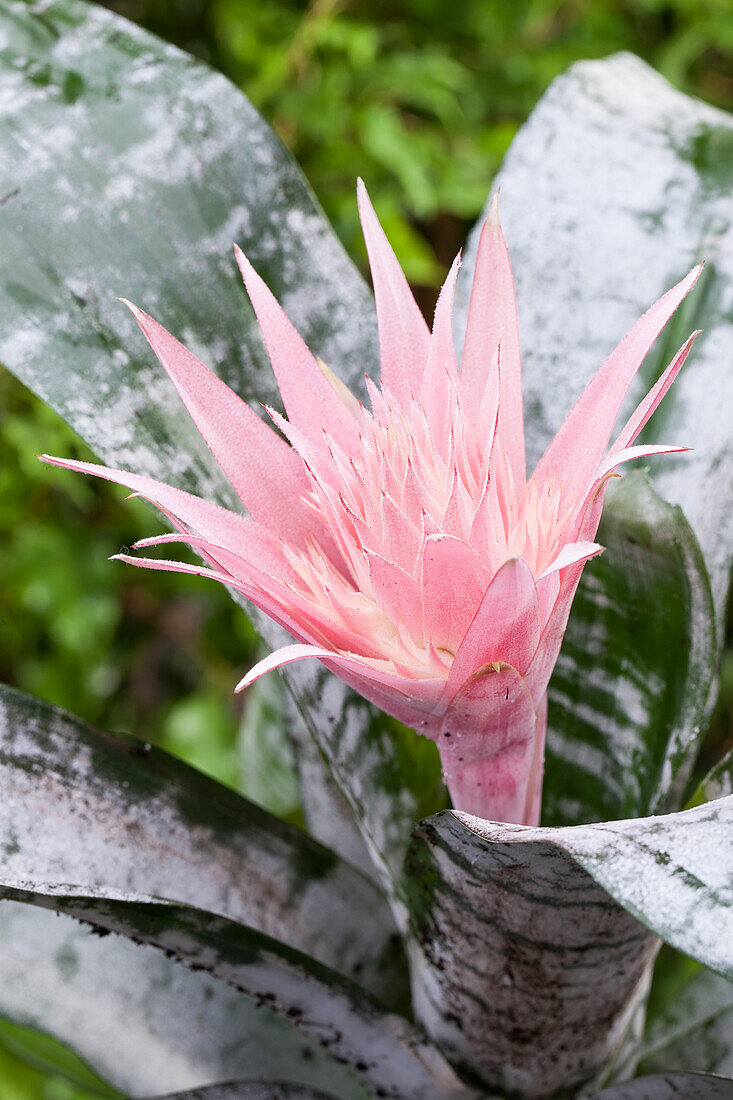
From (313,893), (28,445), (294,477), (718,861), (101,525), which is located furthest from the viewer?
(101,525)

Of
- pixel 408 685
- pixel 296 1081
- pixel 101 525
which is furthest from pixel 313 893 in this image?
pixel 101 525

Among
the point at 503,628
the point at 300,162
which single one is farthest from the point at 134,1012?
the point at 300,162

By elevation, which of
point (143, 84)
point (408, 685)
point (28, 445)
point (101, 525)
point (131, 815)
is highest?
point (143, 84)

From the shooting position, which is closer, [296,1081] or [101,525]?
[296,1081]

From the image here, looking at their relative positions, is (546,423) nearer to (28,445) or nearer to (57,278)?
(57,278)

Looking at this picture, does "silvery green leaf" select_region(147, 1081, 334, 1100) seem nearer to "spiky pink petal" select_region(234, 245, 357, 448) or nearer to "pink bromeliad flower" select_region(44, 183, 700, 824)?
"pink bromeliad flower" select_region(44, 183, 700, 824)

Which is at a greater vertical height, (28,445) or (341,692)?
(341,692)

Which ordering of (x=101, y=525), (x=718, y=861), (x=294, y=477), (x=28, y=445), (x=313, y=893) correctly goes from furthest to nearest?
(x=101, y=525) → (x=28, y=445) → (x=313, y=893) → (x=294, y=477) → (x=718, y=861)

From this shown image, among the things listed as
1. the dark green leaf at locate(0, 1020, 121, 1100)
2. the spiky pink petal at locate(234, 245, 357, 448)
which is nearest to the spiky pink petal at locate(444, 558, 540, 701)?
the spiky pink petal at locate(234, 245, 357, 448)

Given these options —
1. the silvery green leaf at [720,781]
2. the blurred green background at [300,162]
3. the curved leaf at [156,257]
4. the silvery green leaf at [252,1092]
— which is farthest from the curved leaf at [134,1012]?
the blurred green background at [300,162]
